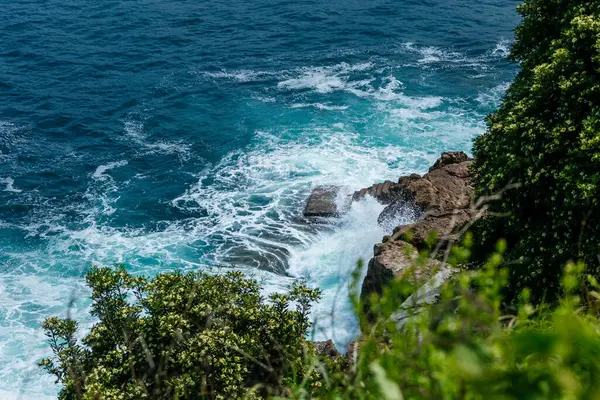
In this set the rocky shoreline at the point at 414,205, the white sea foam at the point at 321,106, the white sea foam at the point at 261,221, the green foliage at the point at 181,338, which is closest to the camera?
the green foliage at the point at 181,338

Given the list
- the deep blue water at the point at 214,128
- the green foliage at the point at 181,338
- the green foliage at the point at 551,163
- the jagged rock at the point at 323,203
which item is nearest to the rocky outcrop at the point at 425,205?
the deep blue water at the point at 214,128

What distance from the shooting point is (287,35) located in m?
53.0

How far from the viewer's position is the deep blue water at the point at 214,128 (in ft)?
83.3

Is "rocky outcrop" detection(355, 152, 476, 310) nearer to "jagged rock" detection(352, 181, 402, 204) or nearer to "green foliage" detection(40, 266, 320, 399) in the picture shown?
"jagged rock" detection(352, 181, 402, 204)

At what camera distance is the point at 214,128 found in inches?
1463

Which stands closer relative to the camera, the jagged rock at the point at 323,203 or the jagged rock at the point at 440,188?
the jagged rock at the point at 440,188

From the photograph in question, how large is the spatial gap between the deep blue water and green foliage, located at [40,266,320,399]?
174 centimetres

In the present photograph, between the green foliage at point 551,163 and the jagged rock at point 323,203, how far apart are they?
11.5m

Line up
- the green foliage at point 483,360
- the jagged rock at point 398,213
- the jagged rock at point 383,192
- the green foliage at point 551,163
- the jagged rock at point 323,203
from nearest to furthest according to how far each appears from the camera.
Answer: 1. the green foliage at point 483,360
2. the green foliage at point 551,163
3. the jagged rock at point 398,213
4. the jagged rock at point 383,192
5. the jagged rock at point 323,203

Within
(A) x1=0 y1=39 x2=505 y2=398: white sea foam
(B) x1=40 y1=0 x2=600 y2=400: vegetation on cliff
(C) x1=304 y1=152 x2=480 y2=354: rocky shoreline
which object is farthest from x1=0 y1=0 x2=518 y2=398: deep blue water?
(B) x1=40 y1=0 x2=600 y2=400: vegetation on cliff

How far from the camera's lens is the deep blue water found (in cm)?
2539

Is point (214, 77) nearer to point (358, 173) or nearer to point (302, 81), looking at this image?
point (302, 81)

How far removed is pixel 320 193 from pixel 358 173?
3187mm

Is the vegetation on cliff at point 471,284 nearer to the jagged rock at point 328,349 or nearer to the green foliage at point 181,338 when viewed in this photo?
the green foliage at point 181,338
